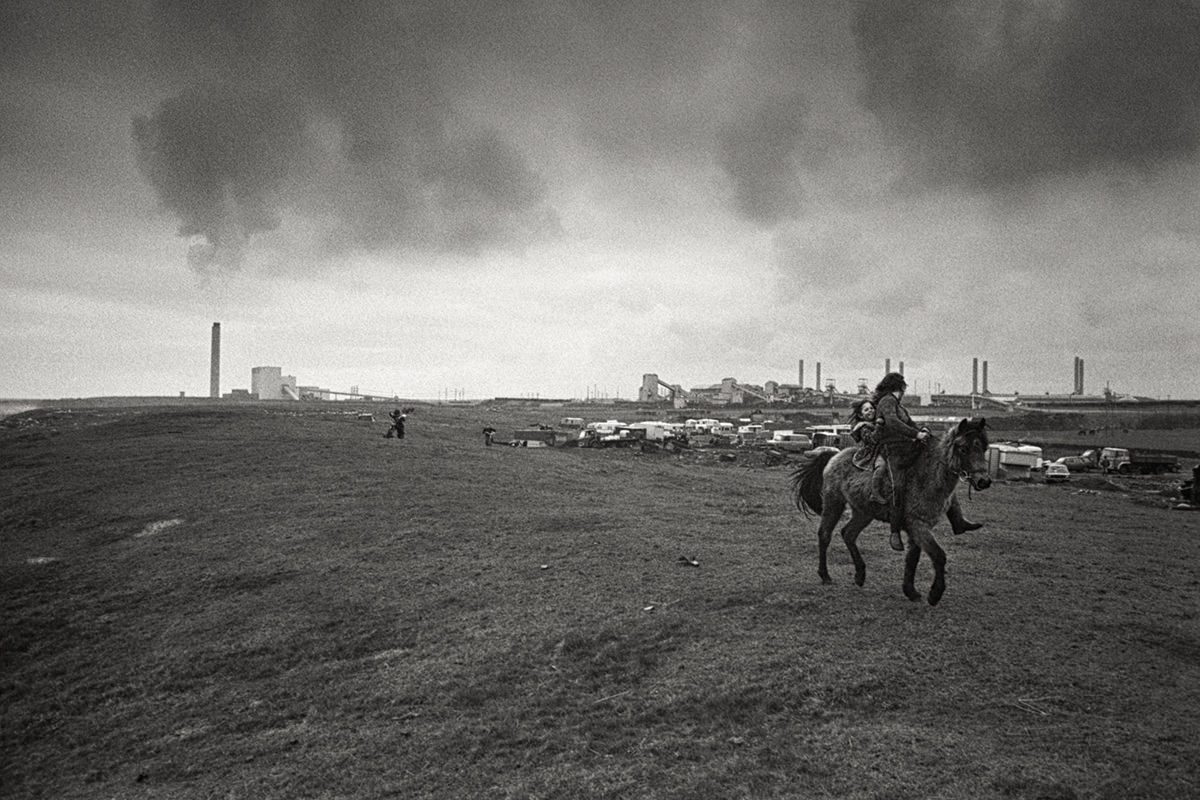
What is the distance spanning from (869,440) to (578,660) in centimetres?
516

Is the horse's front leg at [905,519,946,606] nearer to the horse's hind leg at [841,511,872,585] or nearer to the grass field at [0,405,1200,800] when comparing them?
the grass field at [0,405,1200,800]

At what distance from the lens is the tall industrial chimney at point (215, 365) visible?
382ft

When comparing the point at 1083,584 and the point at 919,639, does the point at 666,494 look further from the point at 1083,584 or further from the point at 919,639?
the point at 919,639

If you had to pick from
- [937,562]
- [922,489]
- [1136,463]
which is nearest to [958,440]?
[922,489]

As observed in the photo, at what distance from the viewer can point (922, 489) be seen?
8.39m

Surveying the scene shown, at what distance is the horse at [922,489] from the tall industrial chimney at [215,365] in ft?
427

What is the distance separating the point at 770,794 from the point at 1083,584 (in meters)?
8.87

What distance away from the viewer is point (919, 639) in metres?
7.57

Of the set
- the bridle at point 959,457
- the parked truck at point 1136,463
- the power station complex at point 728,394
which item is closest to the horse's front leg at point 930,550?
the bridle at point 959,457

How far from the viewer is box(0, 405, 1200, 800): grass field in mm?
5445

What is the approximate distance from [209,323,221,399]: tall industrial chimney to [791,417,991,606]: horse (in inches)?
5128

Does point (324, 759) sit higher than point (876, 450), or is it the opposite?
point (876, 450)

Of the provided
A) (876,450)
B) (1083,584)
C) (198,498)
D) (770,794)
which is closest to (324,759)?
(770,794)

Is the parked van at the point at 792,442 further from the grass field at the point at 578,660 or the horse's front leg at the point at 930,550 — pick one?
the horse's front leg at the point at 930,550
